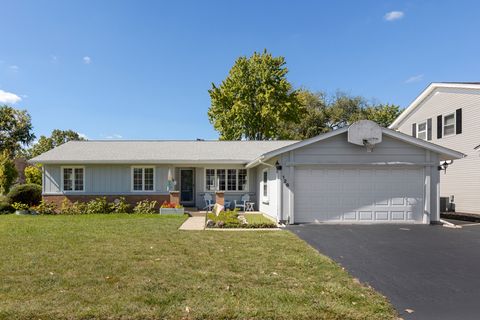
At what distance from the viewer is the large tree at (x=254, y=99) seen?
109ft

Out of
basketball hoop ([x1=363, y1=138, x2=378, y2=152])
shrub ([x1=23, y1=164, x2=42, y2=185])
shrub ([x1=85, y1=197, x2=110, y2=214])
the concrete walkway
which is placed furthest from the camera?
shrub ([x1=23, y1=164, x2=42, y2=185])

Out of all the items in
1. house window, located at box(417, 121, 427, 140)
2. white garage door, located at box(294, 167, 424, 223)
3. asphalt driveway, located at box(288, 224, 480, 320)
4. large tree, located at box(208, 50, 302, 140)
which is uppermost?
large tree, located at box(208, 50, 302, 140)

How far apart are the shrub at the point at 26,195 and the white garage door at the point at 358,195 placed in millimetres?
15186

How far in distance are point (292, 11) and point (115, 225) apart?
45.4 ft

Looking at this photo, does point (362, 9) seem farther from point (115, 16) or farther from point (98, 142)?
point (98, 142)

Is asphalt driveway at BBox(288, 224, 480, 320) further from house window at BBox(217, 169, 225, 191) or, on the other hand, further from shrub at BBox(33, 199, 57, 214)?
shrub at BBox(33, 199, 57, 214)

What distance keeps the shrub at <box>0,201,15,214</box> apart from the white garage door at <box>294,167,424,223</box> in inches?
604

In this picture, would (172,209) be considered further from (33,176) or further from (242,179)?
(33,176)

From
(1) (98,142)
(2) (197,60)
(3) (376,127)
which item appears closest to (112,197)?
(1) (98,142)

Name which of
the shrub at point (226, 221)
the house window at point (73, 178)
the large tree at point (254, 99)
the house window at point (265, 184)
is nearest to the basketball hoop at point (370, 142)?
the house window at point (265, 184)

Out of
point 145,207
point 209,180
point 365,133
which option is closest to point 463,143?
point 365,133

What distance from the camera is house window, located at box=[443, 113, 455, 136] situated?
17.2 m

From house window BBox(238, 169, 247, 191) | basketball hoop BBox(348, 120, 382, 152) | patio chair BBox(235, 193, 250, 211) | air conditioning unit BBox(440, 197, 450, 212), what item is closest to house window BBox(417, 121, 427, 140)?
air conditioning unit BBox(440, 197, 450, 212)

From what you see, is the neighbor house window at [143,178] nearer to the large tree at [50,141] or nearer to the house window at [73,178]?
the house window at [73,178]
